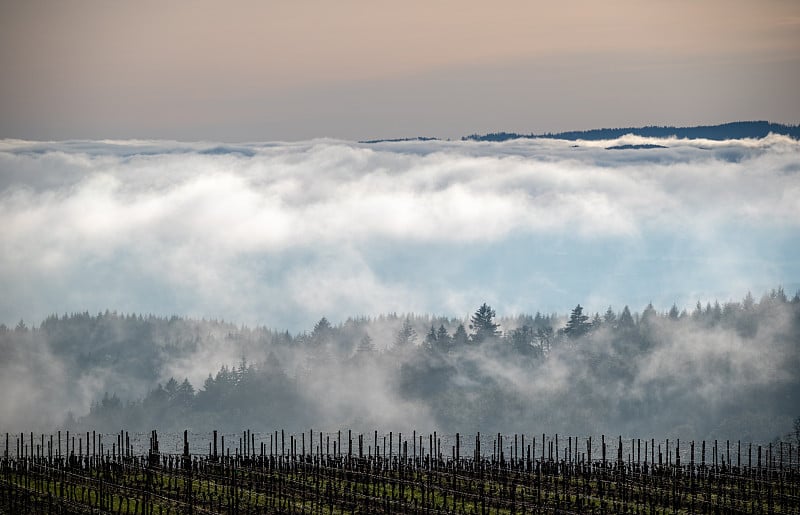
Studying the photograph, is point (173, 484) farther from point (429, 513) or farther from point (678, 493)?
point (678, 493)

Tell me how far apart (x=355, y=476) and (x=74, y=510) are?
21602 mm

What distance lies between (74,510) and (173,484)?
45.7ft

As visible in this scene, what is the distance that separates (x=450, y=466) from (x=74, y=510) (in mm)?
33290

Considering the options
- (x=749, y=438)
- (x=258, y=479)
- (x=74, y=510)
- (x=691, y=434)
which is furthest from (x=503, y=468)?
(x=691, y=434)

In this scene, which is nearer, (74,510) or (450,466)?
(74,510)

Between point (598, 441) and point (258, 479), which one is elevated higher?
point (258, 479)

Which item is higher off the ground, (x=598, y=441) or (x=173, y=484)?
(x=173, y=484)

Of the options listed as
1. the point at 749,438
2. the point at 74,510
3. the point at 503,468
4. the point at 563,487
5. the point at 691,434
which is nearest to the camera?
the point at 74,510

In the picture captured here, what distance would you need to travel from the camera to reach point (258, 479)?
287 ft

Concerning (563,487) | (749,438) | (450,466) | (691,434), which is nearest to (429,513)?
(563,487)

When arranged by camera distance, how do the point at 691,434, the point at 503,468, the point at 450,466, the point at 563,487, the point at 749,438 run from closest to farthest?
the point at 563,487
the point at 503,468
the point at 450,466
the point at 749,438
the point at 691,434

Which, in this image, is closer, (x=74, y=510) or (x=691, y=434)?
(x=74, y=510)

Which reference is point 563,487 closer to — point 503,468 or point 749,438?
point 503,468

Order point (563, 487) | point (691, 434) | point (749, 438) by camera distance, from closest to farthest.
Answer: point (563, 487) → point (749, 438) → point (691, 434)
